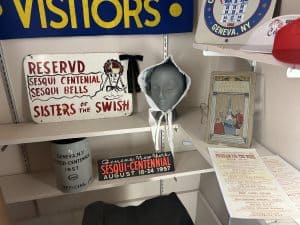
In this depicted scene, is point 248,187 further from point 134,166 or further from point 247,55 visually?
point 134,166

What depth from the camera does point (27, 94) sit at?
1069 millimetres

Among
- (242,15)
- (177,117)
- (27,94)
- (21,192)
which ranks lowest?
(21,192)

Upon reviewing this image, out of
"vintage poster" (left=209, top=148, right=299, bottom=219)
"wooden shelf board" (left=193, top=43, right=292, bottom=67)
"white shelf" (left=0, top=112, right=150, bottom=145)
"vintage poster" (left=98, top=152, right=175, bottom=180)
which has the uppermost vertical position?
"wooden shelf board" (left=193, top=43, right=292, bottom=67)

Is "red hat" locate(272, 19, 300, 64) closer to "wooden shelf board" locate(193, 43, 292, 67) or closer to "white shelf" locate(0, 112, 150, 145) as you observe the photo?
"wooden shelf board" locate(193, 43, 292, 67)

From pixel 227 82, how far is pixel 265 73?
0.13 meters

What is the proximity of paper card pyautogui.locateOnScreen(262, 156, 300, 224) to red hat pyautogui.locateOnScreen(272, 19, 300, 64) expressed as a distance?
39 cm

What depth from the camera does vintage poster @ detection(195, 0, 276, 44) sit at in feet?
2.56

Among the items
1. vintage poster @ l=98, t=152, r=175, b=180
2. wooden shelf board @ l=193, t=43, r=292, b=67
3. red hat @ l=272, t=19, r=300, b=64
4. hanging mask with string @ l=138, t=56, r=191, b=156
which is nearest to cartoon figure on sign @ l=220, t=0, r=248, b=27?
wooden shelf board @ l=193, t=43, r=292, b=67

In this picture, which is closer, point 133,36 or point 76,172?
point 76,172

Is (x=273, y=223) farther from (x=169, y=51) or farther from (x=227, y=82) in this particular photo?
(x=169, y=51)

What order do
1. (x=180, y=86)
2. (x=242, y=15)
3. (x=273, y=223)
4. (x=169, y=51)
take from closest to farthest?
(x=273, y=223) → (x=242, y=15) → (x=180, y=86) → (x=169, y=51)

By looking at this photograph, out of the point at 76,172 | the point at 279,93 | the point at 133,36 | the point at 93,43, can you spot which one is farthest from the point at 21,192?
the point at 279,93

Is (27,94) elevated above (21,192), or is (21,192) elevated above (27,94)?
(27,94)

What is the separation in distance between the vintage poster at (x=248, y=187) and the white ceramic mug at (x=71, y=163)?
48cm
